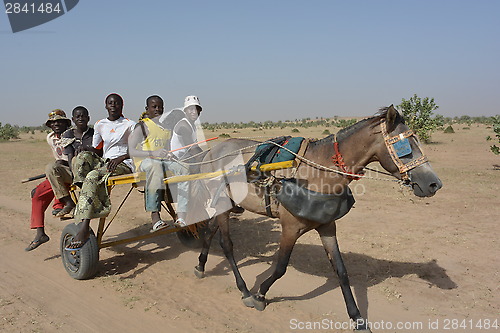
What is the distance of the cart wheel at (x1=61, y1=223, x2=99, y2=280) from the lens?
17.8 ft

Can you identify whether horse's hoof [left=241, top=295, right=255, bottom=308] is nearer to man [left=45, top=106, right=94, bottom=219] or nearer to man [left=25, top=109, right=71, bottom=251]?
man [left=45, top=106, right=94, bottom=219]

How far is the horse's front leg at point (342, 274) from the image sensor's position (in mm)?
4148

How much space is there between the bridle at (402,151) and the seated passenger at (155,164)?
2.88 m

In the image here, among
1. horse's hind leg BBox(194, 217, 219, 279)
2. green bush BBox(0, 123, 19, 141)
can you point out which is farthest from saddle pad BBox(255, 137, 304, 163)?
green bush BBox(0, 123, 19, 141)

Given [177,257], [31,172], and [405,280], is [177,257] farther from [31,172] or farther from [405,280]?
[31,172]

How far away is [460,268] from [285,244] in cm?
313

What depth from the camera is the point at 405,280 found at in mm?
5414

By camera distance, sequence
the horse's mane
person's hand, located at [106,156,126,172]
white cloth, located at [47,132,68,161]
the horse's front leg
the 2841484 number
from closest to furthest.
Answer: the horse's mane < the horse's front leg < the 2841484 number < person's hand, located at [106,156,126,172] < white cloth, located at [47,132,68,161]

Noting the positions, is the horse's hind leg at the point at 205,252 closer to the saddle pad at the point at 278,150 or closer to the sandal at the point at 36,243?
the saddle pad at the point at 278,150

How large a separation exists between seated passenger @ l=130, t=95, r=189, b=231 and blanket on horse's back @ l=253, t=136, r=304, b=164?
1.33 m

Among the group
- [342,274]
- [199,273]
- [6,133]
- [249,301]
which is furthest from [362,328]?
[6,133]

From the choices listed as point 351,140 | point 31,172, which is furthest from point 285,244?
point 31,172

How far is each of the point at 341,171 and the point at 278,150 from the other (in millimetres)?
858

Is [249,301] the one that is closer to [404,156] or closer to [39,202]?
[404,156]
